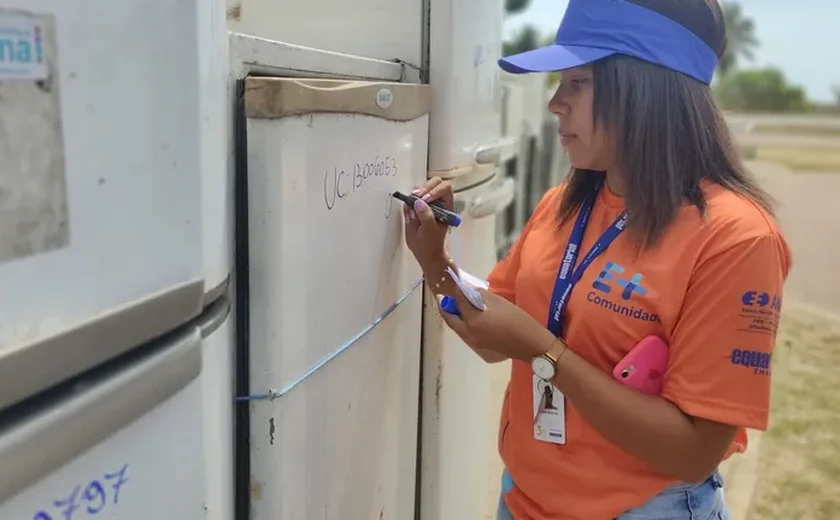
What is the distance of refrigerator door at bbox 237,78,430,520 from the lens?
0.84m

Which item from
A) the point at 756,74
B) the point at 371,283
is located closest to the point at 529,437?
the point at 371,283

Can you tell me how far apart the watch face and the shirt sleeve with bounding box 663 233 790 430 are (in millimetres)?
164

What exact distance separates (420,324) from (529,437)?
14.3 inches

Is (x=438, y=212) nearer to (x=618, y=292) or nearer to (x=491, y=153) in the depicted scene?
(x=618, y=292)

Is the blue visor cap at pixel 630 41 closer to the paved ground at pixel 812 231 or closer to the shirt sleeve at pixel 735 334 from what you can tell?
the shirt sleeve at pixel 735 334

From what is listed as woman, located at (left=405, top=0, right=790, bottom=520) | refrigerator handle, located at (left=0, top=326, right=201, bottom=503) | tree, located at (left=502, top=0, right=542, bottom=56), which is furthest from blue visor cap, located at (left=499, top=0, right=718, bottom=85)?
tree, located at (left=502, top=0, right=542, bottom=56)

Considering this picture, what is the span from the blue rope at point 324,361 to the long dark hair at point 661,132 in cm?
39

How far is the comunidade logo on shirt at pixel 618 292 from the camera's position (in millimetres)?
983

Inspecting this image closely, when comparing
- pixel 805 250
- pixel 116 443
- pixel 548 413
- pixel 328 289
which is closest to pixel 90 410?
pixel 116 443

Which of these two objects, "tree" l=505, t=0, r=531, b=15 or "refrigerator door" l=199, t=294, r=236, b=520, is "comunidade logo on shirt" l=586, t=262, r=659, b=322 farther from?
"tree" l=505, t=0, r=531, b=15

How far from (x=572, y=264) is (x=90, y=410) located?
0.69 meters

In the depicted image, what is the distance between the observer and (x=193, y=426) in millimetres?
688

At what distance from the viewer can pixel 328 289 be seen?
3.20 ft

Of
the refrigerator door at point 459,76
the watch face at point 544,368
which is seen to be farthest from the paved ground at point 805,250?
the watch face at point 544,368
